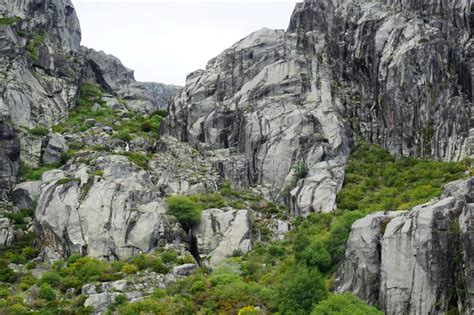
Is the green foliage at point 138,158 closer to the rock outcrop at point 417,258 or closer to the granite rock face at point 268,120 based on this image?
the granite rock face at point 268,120

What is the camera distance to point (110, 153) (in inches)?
2721

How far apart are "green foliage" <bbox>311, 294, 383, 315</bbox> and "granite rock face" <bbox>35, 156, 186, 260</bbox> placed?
20.3 m

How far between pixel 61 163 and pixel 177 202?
20.6 m

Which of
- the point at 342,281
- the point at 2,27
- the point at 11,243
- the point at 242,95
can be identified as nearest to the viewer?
the point at 342,281

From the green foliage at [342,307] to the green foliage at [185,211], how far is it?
20.3 metres

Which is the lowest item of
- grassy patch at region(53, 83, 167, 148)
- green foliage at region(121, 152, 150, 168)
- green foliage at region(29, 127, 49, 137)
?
green foliage at region(121, 152, 150, 168)

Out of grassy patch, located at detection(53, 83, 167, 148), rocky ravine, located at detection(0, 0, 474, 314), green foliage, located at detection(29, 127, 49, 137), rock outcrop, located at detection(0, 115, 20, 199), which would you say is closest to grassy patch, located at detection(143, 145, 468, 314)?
rocky ravine, located at detection(0, 0, 474, 314)

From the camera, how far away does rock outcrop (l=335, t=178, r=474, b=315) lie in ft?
125

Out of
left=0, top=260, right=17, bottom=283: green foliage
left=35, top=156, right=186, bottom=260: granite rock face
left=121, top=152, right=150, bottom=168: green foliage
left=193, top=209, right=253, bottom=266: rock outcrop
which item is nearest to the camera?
left=0, top=260, right=17, bottom=283: green foliage

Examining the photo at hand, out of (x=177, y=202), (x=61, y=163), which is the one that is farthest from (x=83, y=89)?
(x=177, y=202)

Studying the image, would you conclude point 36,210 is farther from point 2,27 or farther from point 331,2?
point 331,2

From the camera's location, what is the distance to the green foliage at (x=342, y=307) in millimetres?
37906

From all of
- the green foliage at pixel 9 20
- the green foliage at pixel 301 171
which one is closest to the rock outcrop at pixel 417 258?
the green foliage at pixel 301 171

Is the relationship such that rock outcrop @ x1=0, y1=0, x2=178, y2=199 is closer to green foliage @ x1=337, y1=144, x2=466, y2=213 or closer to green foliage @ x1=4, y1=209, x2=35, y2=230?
green foliage @ x1=4, y1=209, x2=35, y2=230
